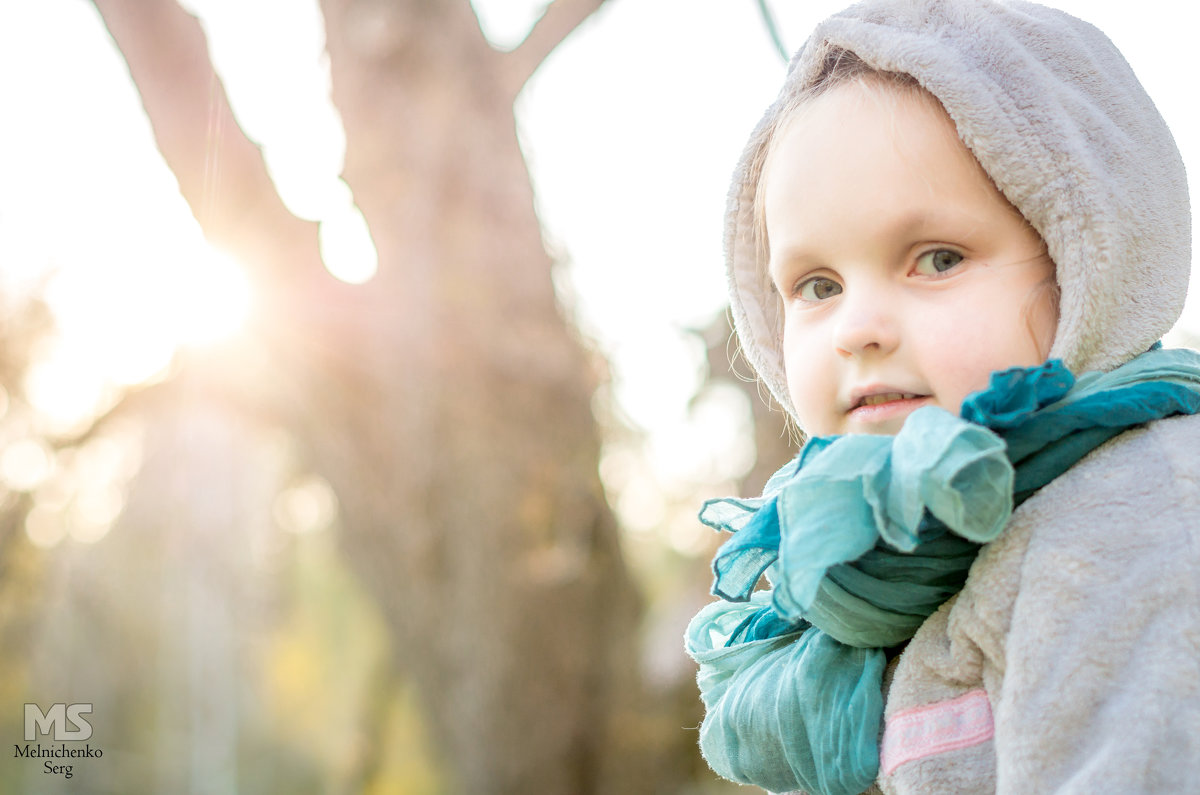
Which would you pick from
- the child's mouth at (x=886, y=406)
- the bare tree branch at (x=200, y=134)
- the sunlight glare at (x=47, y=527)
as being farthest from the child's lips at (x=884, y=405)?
the sunlight glare at (x=47, y=527)

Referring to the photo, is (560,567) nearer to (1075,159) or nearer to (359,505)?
(359,505)

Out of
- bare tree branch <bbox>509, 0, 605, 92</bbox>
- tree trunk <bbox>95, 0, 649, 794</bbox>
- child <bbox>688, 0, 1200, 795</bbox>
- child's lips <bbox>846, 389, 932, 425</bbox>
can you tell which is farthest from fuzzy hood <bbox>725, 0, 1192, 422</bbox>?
bare tree branch <bbox>509, 0, 605, 92</bbox>

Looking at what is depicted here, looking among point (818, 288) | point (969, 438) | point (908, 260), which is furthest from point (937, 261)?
point (969, 438)

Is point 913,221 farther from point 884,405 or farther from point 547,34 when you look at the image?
point 547,34

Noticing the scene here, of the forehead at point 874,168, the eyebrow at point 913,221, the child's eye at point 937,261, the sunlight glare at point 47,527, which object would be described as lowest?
the sunlight glare at point 47,527

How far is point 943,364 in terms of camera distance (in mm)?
786

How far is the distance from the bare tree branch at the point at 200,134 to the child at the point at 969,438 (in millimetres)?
2434

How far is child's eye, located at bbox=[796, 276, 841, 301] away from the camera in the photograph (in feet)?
2.96

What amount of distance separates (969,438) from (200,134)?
9.35 ft

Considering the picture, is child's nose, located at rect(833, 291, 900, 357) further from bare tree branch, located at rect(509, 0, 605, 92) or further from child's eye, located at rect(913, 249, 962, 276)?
bare tree branch, located at rect(509, 0, 605, 92)

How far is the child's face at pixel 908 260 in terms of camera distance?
794 millimetres

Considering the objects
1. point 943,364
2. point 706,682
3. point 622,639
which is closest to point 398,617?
point 622,639

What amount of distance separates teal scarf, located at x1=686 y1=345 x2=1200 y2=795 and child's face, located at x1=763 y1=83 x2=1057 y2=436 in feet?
0.28

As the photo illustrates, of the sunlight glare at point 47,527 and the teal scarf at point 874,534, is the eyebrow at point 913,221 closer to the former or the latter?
the teal scarf at point 874,534
